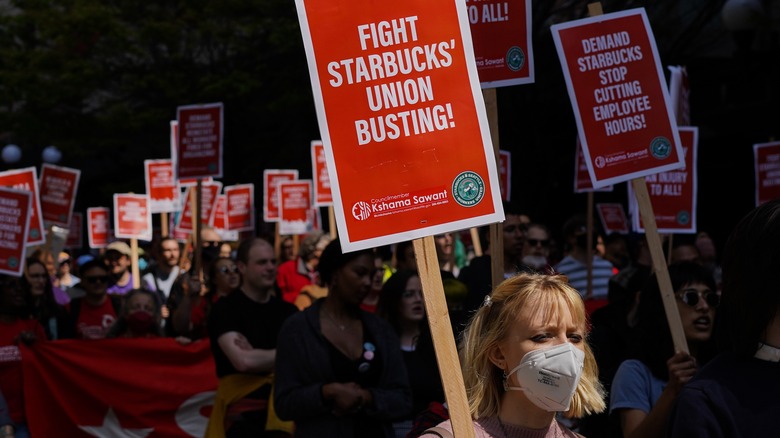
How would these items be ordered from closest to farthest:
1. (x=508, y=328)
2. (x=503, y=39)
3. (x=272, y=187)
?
(x=508, y=328), (x=503, y=39), (x=272, y=187)

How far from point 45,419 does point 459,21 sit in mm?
6065

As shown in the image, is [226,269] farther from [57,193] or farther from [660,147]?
[57,193]

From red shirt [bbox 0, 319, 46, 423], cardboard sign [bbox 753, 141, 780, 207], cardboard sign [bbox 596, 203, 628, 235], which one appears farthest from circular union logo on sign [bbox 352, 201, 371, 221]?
cardboard sign [bbox 596, 203, 628, 235]

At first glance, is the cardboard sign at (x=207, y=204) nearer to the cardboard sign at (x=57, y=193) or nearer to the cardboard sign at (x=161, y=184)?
the cardboard sign at (x=161, y=184)

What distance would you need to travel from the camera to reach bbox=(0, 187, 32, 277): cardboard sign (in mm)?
10266

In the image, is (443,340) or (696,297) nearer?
(443,340)

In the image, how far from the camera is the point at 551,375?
10.5 feet

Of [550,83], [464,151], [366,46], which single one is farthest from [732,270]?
[550,83]

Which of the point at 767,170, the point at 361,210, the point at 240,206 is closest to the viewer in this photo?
the point at 361,210

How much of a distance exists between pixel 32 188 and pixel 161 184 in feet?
12.5

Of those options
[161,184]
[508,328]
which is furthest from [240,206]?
[508,328]

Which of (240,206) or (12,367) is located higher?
(240,206)

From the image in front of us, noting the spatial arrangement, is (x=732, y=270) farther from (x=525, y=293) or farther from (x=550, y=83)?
(x=550, y=83)

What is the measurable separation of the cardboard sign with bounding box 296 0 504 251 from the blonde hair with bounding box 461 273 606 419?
258 millimetres
